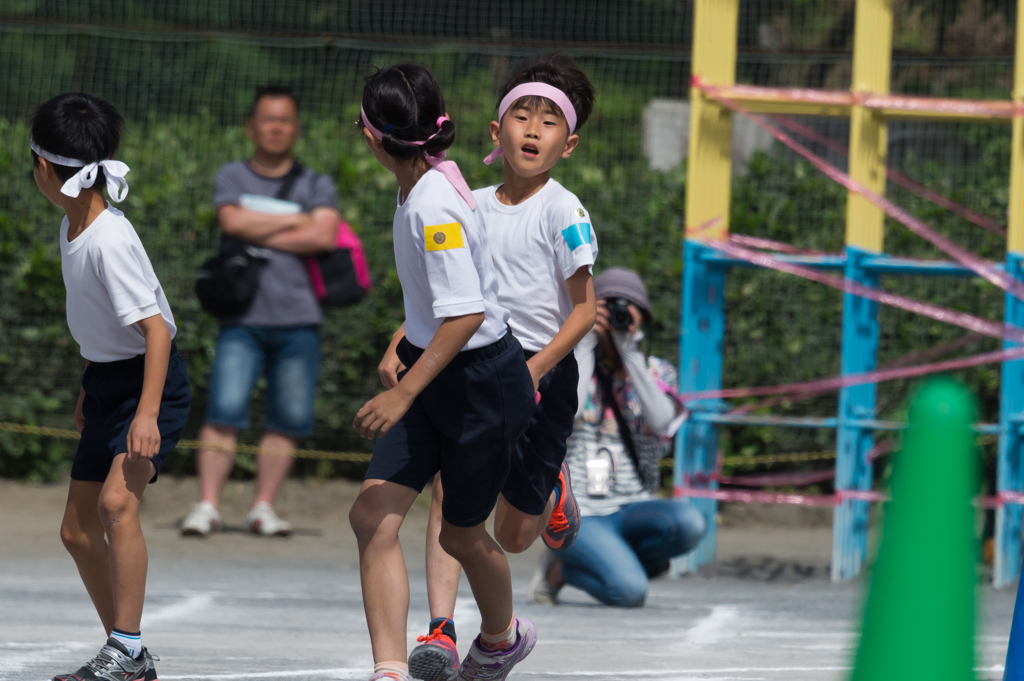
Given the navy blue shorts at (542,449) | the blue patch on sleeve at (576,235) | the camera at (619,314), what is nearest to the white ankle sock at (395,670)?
the navy blue shorts at (542,449)

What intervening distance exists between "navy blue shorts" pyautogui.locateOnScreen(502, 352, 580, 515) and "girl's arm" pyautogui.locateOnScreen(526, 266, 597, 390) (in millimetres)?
89

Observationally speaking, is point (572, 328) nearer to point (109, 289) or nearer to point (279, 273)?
point (109, 289)

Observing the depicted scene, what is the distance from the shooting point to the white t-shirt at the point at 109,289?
374cm

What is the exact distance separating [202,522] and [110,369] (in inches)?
138

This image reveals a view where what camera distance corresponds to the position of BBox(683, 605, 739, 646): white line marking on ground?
16.0 feet

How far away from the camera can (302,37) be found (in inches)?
356

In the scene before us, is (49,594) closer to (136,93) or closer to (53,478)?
(53,478)

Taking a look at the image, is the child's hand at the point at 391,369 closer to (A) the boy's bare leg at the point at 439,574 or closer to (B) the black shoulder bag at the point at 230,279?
(A) the boy's bare leg at the point at 439,574

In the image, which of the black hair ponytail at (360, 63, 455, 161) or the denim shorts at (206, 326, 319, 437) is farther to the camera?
the denim shorts at (206, 326, 319, 437)

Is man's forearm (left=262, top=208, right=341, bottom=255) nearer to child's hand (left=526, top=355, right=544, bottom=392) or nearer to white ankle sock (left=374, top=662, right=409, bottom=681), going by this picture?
child's hand (left=526, top=355, right=544, bottom=392)

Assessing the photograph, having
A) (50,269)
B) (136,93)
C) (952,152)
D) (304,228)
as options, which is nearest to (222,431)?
(304,228)

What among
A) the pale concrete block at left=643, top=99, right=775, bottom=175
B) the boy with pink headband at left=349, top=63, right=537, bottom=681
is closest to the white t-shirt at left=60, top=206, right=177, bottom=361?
the boy with pink headband at left=349, top=63, right=537, bottom=681

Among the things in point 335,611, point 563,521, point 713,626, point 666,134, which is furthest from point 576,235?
point 666,134

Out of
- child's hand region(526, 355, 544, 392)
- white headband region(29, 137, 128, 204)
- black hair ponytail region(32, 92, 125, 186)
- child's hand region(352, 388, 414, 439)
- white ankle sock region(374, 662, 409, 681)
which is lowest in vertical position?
white ankle sock region(374, 662, 409, 681)
